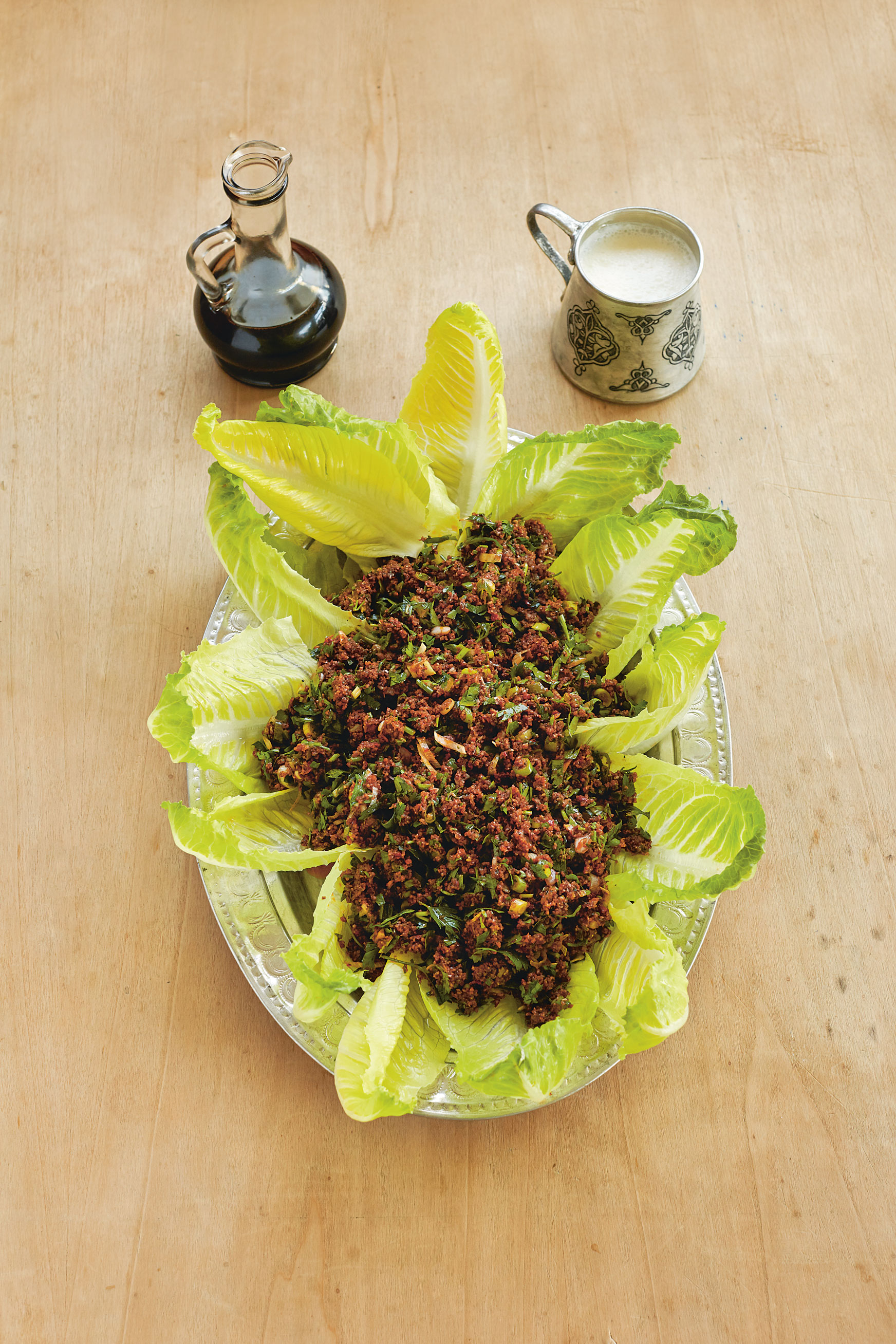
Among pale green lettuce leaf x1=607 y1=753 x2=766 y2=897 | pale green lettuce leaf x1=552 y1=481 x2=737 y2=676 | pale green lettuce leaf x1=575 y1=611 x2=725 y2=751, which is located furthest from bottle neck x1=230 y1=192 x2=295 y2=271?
pale green lettuce leaf x1=607 y1=753 x2=766 y2=897

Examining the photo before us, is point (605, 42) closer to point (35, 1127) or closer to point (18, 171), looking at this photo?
point (18, 171)

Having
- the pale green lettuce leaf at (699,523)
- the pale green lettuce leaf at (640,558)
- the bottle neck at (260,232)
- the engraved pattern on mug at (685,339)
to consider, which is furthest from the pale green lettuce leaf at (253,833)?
Answer: the engraved pattern on mug at (685,339)

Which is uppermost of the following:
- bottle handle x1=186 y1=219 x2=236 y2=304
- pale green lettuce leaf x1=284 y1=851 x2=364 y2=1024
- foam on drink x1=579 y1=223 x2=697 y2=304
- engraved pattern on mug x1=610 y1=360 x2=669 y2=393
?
bottle handle x1=186 y1=219 x2=236 y2=304

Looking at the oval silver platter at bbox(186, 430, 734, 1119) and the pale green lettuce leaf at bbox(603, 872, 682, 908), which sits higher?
the pale green lettuce leaf at bbox(603, 872, 682, 908)

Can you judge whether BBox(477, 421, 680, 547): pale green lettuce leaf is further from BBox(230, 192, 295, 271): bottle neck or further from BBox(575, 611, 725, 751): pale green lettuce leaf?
BBox(230, 192, 295, 271): bottle neck

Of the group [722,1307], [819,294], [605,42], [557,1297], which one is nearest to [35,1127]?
[557,1297]

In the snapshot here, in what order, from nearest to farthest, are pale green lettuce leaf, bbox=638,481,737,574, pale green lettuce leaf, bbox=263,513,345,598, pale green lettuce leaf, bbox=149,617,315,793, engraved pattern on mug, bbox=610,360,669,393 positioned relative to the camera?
pale green lettuce leaf, bbox=149,617,315,793 → pale green lettuce leaf, bbox=638,481,737,574 → pale green lettuce leaf, bbox=263,513,345,598 → engraved pattern on mug, bbox=610,360,669,393

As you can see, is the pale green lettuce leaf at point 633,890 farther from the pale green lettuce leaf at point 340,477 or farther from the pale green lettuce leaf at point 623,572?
the pale green lettuce leaf at point 340,477

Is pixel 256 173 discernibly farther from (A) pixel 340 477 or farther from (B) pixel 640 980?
(B) pixel 640 980
